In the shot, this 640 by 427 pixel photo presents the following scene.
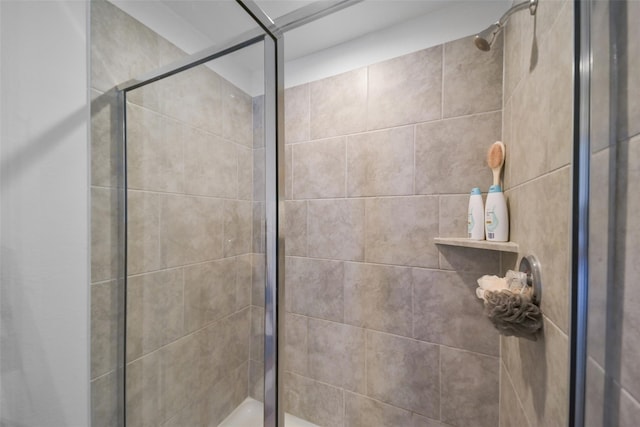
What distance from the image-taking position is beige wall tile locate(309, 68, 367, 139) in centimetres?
119

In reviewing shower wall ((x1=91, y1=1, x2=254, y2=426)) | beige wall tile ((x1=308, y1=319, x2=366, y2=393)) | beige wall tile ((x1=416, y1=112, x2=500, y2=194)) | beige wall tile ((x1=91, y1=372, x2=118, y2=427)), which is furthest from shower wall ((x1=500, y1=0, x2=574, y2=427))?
beige wall tile ((x1=91, y1=372, x2=118, y2=427))

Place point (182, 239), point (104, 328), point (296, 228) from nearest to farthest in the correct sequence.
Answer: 1. point (104, 328)
2. point (182, 239)
3. point (296, 228)

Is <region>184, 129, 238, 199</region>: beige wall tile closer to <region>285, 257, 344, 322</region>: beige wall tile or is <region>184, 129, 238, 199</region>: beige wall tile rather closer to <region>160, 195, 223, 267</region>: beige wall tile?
<region>160, 195, 223, 267</region>: beige wall tile

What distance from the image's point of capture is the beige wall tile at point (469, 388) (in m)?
0.95

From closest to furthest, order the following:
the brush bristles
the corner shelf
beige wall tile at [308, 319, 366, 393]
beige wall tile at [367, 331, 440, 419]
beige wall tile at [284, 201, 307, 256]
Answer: the corner shelf < the brush bristles < beige wall tile at [367, 331, 440, 419] < beige wall tile at [308, 319, 366, 393] < beige wall tile at [284, 201, 307, 256]

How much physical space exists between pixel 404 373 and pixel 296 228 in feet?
2.83

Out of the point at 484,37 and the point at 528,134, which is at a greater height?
the point at 484,37

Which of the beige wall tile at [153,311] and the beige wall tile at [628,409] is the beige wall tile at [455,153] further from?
the beige wall tile at [153,311]

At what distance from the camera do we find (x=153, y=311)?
0.62m

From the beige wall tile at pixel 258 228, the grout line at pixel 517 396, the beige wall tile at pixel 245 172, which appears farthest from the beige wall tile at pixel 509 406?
the beige wall tile at pixel 245 172

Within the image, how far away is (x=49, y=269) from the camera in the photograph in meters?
0.42

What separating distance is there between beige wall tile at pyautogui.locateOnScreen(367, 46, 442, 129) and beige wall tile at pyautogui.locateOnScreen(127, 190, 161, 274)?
97cm

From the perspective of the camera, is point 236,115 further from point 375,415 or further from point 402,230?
point 375,415

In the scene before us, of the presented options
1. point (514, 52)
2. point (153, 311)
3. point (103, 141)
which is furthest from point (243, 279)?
point (514, 52)
